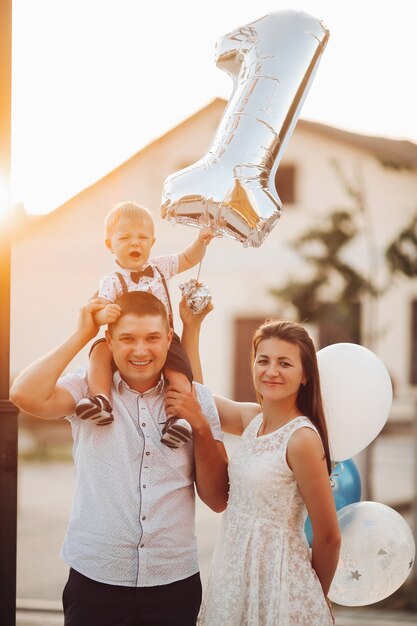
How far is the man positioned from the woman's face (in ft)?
0.73

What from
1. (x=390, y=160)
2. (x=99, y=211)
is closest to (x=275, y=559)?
(x=390, y=160)

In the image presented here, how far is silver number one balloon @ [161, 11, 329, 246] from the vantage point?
306cm

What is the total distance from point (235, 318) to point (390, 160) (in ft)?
31.8

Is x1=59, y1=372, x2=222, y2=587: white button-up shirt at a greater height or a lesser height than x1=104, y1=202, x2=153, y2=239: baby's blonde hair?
lesser

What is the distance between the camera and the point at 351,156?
55.8ft

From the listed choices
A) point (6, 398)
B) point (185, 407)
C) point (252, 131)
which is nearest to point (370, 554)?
point (185, 407)

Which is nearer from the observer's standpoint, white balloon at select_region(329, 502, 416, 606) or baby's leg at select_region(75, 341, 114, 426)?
baby's leg at select_region(75, 341, 114, 426)

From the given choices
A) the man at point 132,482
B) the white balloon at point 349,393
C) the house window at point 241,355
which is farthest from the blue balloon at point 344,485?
the house window at point 241,355

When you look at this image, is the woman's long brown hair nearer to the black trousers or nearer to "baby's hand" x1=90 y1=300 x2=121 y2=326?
"baby's hand" x1=90 y1=300 x2=121 y2=326

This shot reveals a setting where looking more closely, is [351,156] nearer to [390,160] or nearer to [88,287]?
[88,287]

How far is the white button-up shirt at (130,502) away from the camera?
2.95 meters

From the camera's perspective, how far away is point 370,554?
338 cm

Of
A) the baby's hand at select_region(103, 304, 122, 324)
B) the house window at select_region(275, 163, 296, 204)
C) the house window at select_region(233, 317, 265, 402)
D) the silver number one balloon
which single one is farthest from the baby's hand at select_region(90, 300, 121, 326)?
the house window at select_region(233, 317, 265, 402)

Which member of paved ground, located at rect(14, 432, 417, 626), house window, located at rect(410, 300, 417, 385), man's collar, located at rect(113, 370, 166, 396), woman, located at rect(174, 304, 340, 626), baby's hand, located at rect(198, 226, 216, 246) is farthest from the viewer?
house window, located at rect(410, 300, 417, 385)
